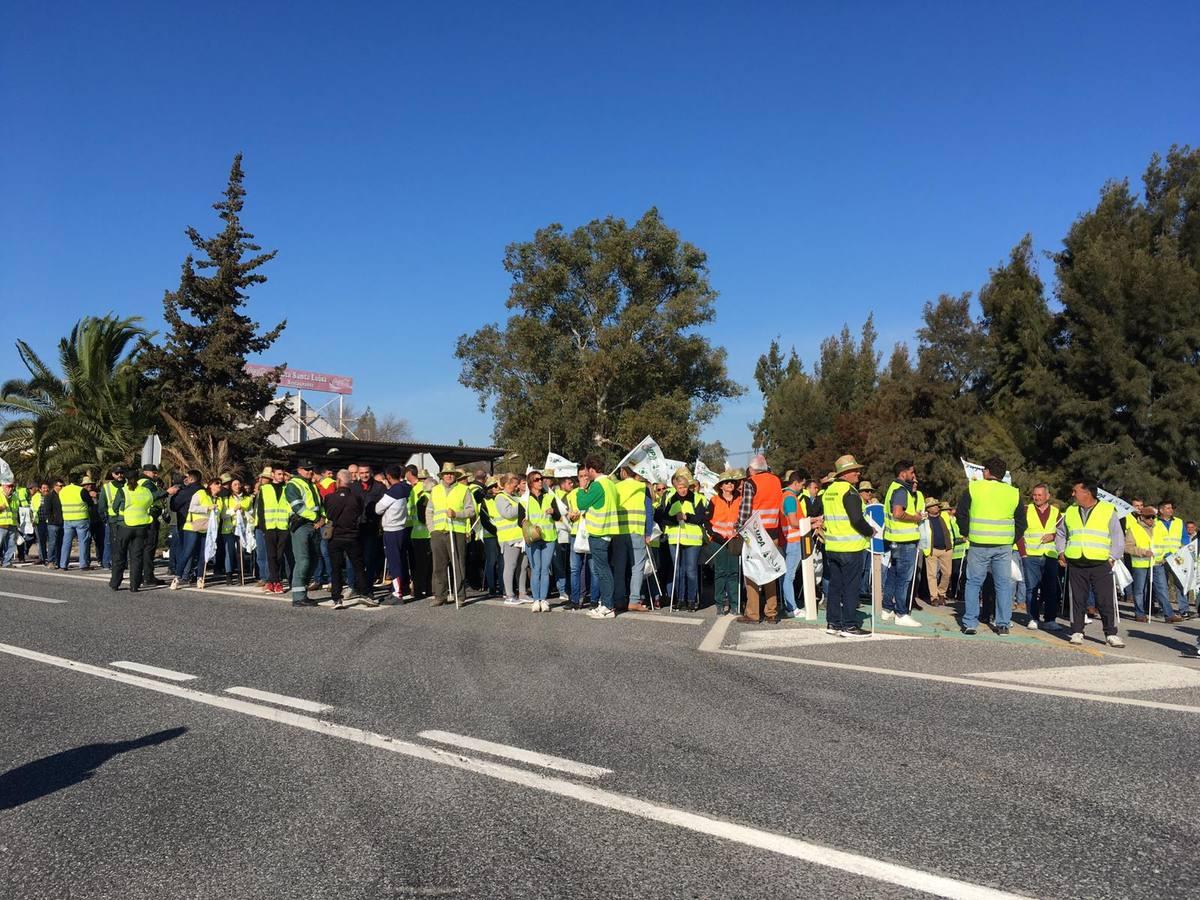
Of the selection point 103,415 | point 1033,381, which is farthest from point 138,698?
point 1033,381

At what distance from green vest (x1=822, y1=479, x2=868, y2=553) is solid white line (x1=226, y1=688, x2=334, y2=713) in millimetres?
5759

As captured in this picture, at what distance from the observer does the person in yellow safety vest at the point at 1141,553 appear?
44.4 feet

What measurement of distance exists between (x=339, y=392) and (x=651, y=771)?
88.3 metres

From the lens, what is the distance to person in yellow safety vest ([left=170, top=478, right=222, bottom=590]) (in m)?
15.1

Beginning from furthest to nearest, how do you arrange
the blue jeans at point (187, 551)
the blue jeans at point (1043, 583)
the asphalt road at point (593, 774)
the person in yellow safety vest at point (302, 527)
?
1. the blue jeans at point (187, 551)
2. the person in yellow safety vest at point (302, 527)
3. the blue jeans at point (1043, 583)
4. the asphalt road at point (593, 774)

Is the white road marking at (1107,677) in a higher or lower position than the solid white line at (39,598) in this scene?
lower

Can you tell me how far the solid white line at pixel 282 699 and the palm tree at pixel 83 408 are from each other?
25007mm

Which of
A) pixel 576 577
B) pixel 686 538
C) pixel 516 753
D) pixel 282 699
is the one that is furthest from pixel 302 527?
pixel 516 753

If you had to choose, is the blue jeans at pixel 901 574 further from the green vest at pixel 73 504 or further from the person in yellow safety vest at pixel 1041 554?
the green vest at pixel 73 504

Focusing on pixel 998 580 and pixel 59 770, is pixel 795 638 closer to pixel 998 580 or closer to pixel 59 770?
pixel 998 580

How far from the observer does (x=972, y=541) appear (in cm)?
1034

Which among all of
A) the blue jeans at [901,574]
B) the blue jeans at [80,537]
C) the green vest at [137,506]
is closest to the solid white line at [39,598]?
the green vest at [137,506]

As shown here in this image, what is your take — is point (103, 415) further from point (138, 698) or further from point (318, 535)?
point (138, 698)

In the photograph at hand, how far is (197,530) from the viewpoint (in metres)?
15.1
